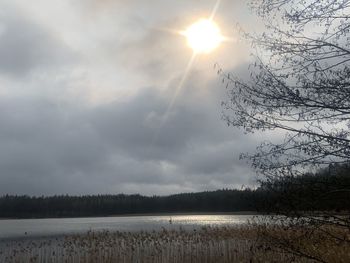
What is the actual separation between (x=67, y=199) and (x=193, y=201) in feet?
145

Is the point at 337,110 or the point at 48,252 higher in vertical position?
the point at 337,110

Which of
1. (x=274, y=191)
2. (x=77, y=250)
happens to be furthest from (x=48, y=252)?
(x=274, y=191)

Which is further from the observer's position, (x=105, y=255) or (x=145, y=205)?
(x=145, y=205)

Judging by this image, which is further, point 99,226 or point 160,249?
point 99,226

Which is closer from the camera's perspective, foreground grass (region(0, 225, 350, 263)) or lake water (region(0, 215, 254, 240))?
foreground grass (region(0, 225, 350, 263))

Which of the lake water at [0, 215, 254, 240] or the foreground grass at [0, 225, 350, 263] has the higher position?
the lake water at [0, 215, 254, 240]

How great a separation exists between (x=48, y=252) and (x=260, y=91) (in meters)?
19.8

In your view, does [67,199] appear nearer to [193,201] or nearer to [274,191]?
[193,201]

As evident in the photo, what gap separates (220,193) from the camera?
132875 millimetres

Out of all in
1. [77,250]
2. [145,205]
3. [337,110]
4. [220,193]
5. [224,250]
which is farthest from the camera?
[145,205]

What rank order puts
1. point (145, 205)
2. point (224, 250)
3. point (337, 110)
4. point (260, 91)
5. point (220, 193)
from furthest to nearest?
1. point (145, 205)
2. point (220, 193)
3. point (224, 250)
4. point (260, 91)
5. point (337, 110)

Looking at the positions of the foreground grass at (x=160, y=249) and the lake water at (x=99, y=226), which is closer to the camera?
the foreground grass at (x=160, y=249)

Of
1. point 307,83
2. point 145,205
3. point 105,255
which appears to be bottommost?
point 105,255

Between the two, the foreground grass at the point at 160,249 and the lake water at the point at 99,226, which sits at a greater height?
the lake water at the point at 99,226
